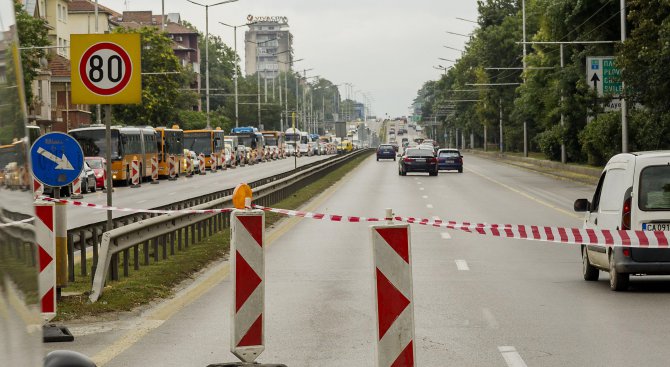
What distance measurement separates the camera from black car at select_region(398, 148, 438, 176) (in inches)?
2643

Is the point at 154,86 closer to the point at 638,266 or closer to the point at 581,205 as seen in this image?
the point at 581,205

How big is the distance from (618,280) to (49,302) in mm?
6246

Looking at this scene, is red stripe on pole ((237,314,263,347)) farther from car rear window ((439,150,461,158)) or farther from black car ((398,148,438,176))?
car rear window ((439,150,461,158))

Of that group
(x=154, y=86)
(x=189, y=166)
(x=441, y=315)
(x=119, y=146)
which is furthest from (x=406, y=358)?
(x=154, y=86)

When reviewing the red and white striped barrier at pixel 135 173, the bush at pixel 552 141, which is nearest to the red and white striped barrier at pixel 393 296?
the red and white striped barrier at pixel 135 173

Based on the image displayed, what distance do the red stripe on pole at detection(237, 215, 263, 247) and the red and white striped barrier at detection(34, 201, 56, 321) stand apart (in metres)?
3.15

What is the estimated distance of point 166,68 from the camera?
98.7 meters

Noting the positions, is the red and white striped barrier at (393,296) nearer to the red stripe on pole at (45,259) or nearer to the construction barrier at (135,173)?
the red stripe on pole at (45,259)

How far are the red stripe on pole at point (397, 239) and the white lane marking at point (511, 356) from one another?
8.14 ft

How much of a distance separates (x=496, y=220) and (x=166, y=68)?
71103mm

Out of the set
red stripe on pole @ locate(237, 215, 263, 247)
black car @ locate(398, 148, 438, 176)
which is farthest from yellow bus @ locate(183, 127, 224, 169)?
red stripe on pole @ locate(237, 215, 263, 247)

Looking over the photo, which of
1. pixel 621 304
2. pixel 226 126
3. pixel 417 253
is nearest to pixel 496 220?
pixel 417 253

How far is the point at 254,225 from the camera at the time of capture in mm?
9250

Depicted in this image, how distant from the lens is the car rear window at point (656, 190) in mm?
14453
